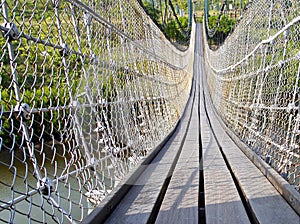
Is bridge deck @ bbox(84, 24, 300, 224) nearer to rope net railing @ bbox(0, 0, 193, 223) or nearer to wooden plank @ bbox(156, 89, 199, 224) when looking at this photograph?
wooden plank @ bbox(156, 89, 199, 224)

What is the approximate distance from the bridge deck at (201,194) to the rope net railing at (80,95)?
0.11 metres

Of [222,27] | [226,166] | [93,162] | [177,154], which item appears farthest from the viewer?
[222,27]

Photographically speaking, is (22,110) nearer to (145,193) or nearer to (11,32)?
(11,32)

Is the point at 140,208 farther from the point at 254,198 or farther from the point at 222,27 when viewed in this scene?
the point at 222,27

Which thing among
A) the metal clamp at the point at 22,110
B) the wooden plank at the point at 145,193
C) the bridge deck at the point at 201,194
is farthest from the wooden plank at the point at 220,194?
the metal clamp at the point at 22,110

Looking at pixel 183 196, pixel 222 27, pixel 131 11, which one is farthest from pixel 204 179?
pixel 222 27

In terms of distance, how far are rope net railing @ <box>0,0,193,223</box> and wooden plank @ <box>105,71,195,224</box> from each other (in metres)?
0.08

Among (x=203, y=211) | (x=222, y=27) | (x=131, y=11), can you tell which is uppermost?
(x=222, y=27)

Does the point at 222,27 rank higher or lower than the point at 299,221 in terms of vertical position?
higher

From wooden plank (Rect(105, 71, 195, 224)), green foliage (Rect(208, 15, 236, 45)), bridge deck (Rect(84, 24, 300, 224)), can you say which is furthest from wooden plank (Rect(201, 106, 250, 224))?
green foliage (Rect(208, 15, 236, 45))

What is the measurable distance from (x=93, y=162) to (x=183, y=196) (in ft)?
0.80

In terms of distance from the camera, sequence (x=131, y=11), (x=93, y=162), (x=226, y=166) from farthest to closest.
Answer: (x=131, y=11)
(x=226, y=166)
(x=93, y=162)

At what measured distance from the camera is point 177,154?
3.85 feet

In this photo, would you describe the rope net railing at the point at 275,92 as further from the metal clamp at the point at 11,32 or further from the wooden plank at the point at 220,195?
the metal clamp at the point at 11,32
